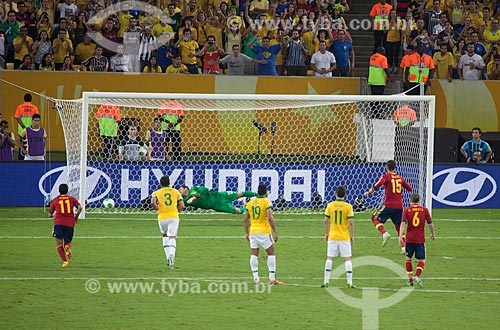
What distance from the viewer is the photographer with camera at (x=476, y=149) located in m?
26.5

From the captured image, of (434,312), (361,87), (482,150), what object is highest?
(361,87)

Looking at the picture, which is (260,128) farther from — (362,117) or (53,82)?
(53,82)

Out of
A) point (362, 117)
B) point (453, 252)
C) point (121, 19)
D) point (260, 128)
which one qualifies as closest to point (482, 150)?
point (362, 117)

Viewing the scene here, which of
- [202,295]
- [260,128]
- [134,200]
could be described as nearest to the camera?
[202,295]

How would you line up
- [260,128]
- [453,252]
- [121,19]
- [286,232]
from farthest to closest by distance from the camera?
[121,19]
[260,128]
[286,232]
[453,252]

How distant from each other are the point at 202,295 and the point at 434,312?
3361 millimetres

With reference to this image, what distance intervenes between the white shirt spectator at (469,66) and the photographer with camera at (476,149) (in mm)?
3240

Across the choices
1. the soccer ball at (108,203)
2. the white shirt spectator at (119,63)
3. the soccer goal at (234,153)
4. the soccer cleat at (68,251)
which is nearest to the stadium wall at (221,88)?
the white shirt spectator at (119,63)

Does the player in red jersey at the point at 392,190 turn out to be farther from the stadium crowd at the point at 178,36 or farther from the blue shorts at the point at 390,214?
the stadium crowd at the point at 178,36

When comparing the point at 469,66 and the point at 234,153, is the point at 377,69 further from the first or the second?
the point at 234,153

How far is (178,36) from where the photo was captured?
93.5 ft

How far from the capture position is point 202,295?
48.6ft

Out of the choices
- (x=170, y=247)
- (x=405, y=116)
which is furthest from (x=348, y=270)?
(x=405, y=116)

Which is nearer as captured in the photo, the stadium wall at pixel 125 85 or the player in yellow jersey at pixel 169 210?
the player in yellow jersey at pixel 169 210
